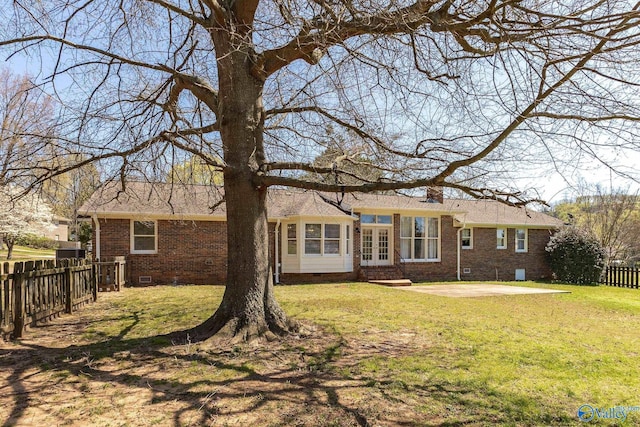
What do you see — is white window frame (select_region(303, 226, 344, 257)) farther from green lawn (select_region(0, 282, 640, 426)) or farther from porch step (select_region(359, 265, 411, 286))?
green lawn (select_region(0, 282, 640, 426))

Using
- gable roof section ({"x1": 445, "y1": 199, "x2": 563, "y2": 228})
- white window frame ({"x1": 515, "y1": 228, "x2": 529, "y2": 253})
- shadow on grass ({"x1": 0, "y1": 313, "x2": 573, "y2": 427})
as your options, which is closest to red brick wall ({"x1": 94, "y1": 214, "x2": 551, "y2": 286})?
gable roof section ({"x1": 445, "y1": 199, "x2": 563, "y2": 228})

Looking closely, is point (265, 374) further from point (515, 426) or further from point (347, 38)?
point (347, 38)

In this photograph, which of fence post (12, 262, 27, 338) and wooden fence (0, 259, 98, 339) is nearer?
wooden fence (0, 259, 98, 339)

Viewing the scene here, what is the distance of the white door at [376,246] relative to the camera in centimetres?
2014

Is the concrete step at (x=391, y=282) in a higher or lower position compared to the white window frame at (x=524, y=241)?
lower

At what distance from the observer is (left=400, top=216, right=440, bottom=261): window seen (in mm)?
20469

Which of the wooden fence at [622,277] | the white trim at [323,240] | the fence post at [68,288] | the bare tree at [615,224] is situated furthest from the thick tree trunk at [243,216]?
the bare tree at [615,224]

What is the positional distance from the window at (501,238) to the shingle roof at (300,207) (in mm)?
659

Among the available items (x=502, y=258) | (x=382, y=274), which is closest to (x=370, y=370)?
(x=382, y=274)

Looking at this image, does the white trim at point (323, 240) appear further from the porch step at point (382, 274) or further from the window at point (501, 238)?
the window at point (501, 238)

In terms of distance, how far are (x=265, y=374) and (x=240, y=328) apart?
4.80 feet

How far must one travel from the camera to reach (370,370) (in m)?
5.50

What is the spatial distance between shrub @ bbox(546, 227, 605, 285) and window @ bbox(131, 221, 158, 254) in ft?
62.7

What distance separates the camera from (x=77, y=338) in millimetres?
7051
